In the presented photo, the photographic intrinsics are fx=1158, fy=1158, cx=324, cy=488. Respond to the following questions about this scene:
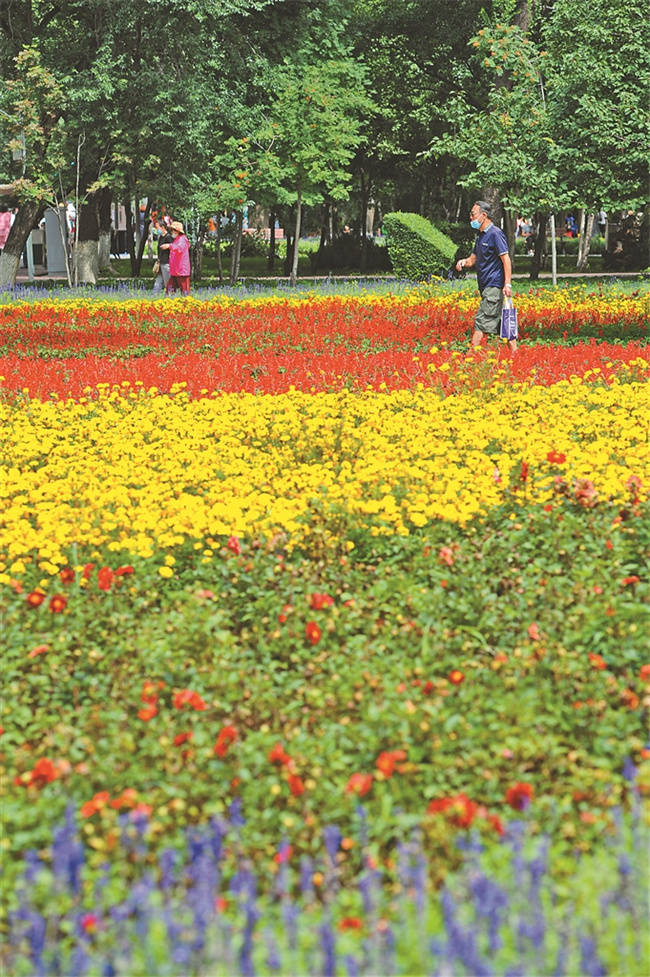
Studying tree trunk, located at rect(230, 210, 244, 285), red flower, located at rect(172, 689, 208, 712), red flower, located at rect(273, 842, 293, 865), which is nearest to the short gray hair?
red flower, located at rect(172, 689, 208, 712)

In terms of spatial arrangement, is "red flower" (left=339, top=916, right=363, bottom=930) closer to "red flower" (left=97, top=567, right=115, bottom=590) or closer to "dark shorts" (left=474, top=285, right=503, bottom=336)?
"red flower" (left=97, top=567, right=115, bottom=590)

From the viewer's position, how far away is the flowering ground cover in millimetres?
3008

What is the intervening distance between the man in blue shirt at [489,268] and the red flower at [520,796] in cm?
906

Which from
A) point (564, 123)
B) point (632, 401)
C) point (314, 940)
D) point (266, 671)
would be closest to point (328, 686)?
point (266, 671)

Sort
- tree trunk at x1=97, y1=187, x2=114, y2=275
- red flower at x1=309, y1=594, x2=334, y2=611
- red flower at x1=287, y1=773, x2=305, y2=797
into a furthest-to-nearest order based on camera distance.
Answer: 1. tree trunk at x1=97, y1=187, x2=114, y2=275
2. red flower at x1=309, y1=594, x2=334, y2=611
3. red flower at x1=287, y1=773, x2=305, y2=797

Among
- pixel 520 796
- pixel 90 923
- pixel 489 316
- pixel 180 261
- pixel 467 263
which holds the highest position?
pixel 180 261

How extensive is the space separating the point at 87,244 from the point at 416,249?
914 centimetres

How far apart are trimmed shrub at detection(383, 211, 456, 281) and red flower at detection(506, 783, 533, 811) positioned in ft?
84.0

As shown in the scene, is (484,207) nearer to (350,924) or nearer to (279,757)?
(279,757)

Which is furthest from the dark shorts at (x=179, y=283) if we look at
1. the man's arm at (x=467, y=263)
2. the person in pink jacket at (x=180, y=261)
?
the man's arm at (x=467, y=263)

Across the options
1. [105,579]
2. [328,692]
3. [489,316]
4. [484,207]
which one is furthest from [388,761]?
[489,316]

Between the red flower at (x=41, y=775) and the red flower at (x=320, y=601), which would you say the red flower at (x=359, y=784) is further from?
the red flower at (x=320, y=601)

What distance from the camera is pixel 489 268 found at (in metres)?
12.4

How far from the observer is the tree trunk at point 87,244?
3095 centimetres
